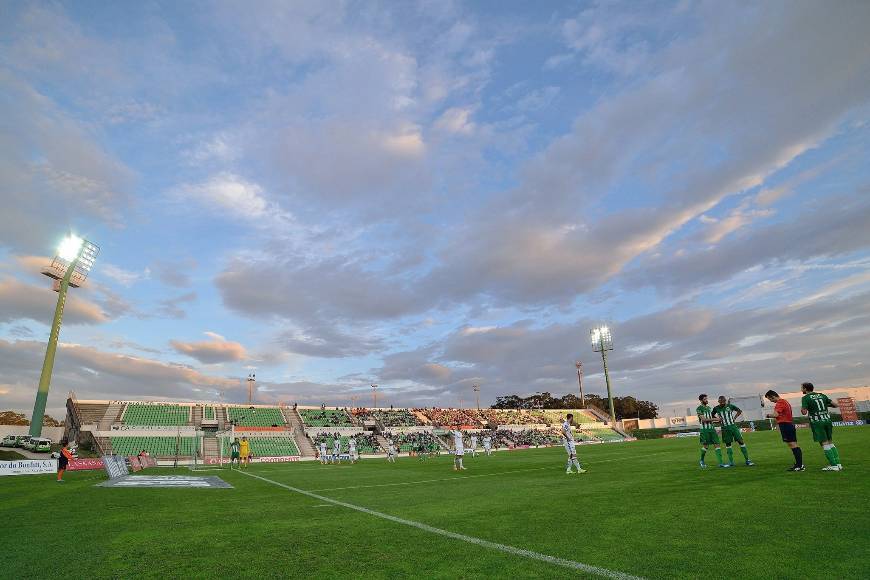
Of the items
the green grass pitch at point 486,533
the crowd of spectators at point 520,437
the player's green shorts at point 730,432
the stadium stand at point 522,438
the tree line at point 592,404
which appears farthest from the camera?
the tree line at point 592,404

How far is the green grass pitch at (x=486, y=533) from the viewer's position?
4.85 m

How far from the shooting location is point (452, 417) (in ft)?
247

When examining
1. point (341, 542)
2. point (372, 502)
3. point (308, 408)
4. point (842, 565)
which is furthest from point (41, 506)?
point (308, 408)

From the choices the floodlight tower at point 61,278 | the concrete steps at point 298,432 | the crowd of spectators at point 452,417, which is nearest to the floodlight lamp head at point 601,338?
the crowd of spectators at point 452,417

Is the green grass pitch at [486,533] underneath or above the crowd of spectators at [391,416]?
underneath

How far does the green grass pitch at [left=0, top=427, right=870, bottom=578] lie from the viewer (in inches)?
191

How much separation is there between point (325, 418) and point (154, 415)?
20.8m

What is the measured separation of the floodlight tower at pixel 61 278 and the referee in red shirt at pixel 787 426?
55456mm

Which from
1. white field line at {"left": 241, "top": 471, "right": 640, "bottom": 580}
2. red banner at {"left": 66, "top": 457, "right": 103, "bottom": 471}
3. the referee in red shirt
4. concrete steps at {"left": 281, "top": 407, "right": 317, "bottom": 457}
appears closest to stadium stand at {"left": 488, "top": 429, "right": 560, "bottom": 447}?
concrete steps at {"left": 281, "top": 407, "right": 317, "bottom": 457}

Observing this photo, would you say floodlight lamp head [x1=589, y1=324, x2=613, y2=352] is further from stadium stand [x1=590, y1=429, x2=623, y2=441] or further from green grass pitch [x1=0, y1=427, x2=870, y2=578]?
green grass pitch [x1=0, y1=427, x2=870, y2=578]

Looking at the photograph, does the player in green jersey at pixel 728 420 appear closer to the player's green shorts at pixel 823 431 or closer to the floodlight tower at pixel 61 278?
the player's green shorts at pixel 823 431

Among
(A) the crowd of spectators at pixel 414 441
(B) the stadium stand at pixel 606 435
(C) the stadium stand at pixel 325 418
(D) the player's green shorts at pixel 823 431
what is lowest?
(B) the stadium stand at pixel 606 435

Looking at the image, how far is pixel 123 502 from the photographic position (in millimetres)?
11555

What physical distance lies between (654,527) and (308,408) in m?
66.3
